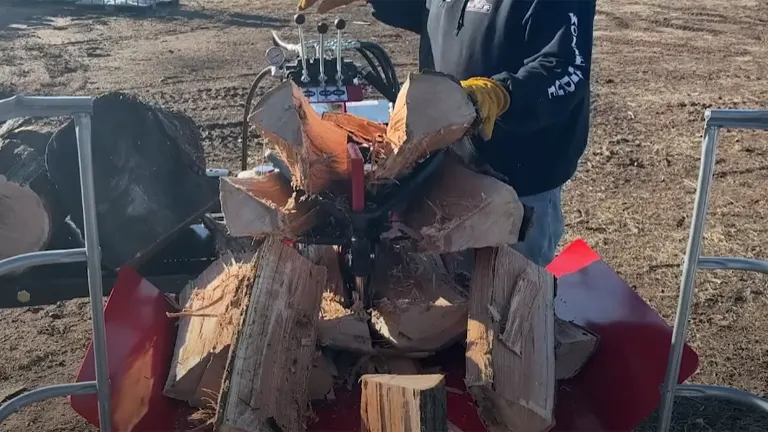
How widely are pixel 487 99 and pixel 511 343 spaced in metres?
0.62

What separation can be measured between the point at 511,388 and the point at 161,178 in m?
1.56

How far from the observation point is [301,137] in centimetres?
190

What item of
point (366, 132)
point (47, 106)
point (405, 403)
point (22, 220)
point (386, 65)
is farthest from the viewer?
point (386, 65)

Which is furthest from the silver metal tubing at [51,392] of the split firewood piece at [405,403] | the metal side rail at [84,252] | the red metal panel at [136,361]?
the split firewood piece at [405,403]

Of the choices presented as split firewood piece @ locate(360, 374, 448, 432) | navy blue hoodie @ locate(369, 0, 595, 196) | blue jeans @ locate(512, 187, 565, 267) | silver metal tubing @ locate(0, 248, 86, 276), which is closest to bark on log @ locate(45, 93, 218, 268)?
silver metal tubing @ locate(0, 248, 86, 276)

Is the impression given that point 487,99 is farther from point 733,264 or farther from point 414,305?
point 733,264

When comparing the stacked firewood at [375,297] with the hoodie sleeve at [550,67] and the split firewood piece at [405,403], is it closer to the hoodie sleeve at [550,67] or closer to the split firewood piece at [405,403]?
the split firewood piece at [405,403]

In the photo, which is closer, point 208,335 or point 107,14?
point 208,335

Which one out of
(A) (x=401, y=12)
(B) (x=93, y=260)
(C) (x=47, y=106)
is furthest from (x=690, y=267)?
(A) (x=401, y=12)

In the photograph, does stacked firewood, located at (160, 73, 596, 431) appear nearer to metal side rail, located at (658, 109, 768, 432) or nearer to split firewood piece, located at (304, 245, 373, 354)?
split firewood piece, located at (304, 245, 373, 354)

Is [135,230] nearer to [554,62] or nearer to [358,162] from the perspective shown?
[358,162]

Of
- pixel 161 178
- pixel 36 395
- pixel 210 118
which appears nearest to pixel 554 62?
pixel 161 178

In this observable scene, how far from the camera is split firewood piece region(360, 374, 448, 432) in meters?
1.53

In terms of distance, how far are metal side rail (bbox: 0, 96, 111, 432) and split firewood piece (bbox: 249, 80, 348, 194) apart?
398 mm
